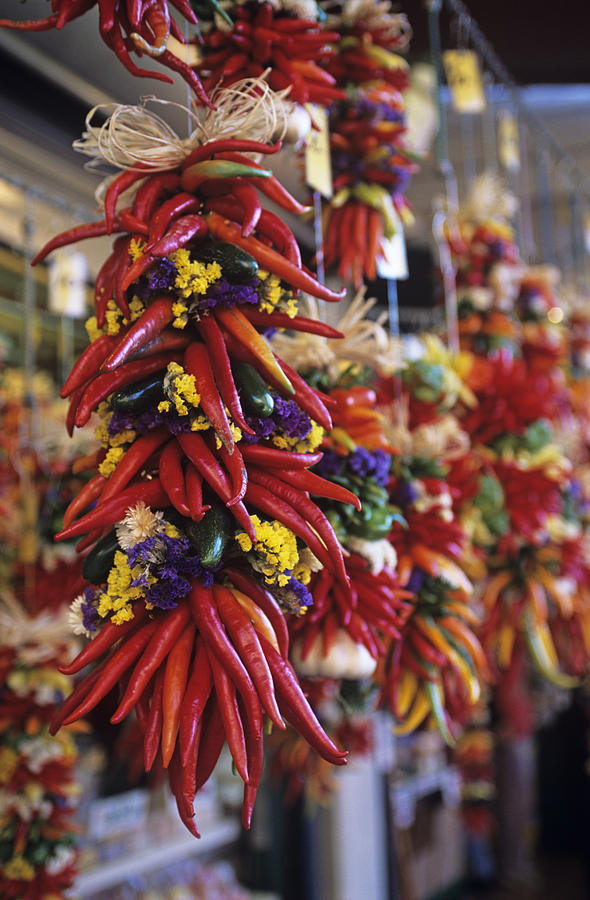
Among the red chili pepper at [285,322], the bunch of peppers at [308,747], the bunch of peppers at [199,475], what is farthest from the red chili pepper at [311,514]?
the bunch of peppers at [308,747]

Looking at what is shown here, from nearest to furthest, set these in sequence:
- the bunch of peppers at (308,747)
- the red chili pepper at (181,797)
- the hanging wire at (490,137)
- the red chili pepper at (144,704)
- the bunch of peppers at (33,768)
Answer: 1. the red chili pepper at (181,797)
2. the red chili pepper at (144,704)
3. the bunch of peppers at (33,768)
4. the bunch of peppers at (308,747)
5. the hanging wire at (490,137)

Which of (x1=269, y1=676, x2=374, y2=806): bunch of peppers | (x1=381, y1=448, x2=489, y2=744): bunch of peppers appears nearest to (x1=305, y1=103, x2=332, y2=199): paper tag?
(x1=381, y1=448, x2=489, y2=744): bunch of peppers

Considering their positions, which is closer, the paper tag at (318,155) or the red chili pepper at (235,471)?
the red chili pepper at (235,471)

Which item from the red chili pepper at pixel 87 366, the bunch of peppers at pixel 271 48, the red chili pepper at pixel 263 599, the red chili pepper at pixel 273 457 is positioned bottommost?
the red chili pepper at pixel 263 599

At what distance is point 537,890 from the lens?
5617 millimetres

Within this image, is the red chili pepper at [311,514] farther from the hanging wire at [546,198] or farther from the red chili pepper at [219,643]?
the hanging wire at [546,198]

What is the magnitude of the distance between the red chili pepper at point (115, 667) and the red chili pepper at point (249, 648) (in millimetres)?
89

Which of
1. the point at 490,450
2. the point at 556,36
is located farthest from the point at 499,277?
the point at 556,36

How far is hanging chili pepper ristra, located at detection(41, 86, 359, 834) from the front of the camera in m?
0.95

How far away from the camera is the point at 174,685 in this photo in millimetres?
945

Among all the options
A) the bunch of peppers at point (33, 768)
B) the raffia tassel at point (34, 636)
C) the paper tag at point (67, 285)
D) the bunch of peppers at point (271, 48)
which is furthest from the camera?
the paper tag at point (67, 285)

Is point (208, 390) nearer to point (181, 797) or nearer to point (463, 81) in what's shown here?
point (181, 797)

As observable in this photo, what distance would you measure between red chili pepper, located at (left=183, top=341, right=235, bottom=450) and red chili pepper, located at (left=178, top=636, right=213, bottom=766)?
0.24 meters

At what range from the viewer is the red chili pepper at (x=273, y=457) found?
1038 millimetres
